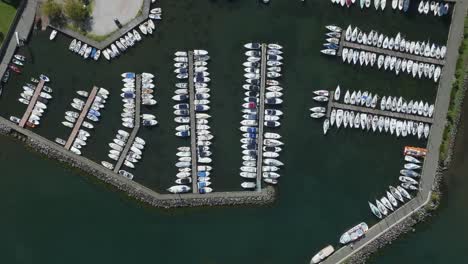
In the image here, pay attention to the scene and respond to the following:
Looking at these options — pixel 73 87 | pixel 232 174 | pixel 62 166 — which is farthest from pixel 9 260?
pixel 232 174

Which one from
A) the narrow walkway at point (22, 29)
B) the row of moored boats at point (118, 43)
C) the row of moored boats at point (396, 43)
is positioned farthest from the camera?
the row of moored boats at point (118, 43)

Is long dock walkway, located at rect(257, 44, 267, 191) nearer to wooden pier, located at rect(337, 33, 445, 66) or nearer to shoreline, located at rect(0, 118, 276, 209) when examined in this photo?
shoreline, located at rect(0, 118, 276, 209)

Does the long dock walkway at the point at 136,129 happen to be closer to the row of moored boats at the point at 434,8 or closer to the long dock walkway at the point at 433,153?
the long dock walkway at the point at 433,153

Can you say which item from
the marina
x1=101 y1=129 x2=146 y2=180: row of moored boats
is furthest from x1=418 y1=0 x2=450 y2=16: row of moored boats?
x1=101 y1=129 x2=146 y2=180: row of moored boats

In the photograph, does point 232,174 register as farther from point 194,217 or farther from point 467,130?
point 467,130

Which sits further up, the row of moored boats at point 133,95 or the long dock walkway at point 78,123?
the row of moored boats at point 133,95

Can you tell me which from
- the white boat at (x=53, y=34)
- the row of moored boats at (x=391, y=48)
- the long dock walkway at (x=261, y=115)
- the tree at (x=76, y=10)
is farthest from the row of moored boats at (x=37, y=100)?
the row of moored boats at (x=391, y=48)
